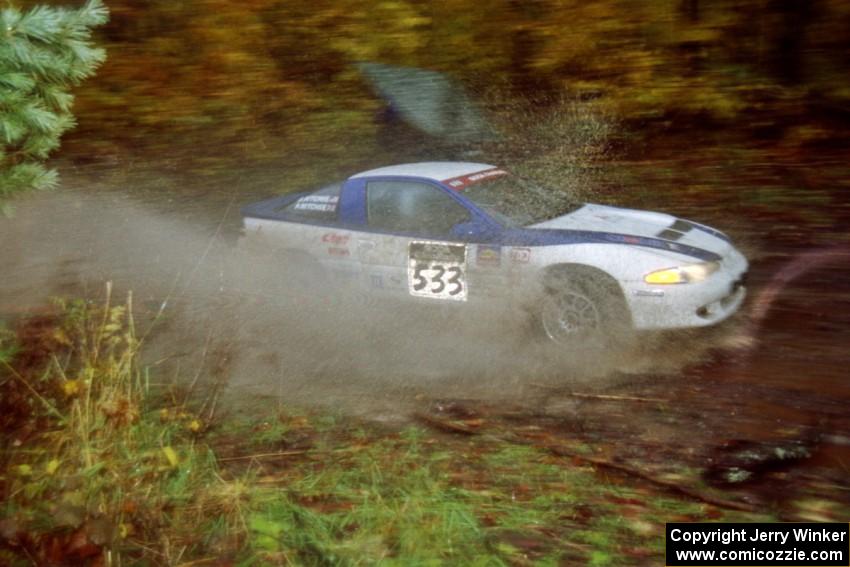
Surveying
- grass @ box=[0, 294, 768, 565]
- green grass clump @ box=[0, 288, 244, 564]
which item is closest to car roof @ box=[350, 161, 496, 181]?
grass @ box=[0, 294, 768, 565]

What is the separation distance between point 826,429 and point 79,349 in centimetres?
433

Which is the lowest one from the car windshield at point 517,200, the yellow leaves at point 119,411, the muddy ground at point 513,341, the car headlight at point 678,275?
the muddy ground at point 513,341

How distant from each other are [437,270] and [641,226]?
1566 millimetres

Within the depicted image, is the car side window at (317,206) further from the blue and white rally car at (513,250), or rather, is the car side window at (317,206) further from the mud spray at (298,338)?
the mud spray at (298,338)

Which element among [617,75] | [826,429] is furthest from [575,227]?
[617,75]

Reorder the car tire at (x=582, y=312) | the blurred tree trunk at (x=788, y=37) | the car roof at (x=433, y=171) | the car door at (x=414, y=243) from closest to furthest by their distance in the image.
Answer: the car tire at (x=582, y=312)
the car door at (x=414, y=243)
the car roof at (x=433, y=171)
the blurred tree trunk at (x=788, y=37)

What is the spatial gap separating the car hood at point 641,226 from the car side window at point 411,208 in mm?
630

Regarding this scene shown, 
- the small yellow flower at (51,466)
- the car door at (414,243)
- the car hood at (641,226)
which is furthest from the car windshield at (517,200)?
the small yellow flower at (51,466)

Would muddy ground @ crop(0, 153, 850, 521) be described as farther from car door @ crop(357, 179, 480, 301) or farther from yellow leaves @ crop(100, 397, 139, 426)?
yellow leaves @ crop(100, 397, 139, 426)

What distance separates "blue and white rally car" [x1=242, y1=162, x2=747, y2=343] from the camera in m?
5.95

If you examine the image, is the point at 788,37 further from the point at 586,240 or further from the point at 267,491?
the point at 267,491

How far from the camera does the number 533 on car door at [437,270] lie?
6.36m

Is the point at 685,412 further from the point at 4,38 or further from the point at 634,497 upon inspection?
the point at 4,38

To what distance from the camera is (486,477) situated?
175 inches
